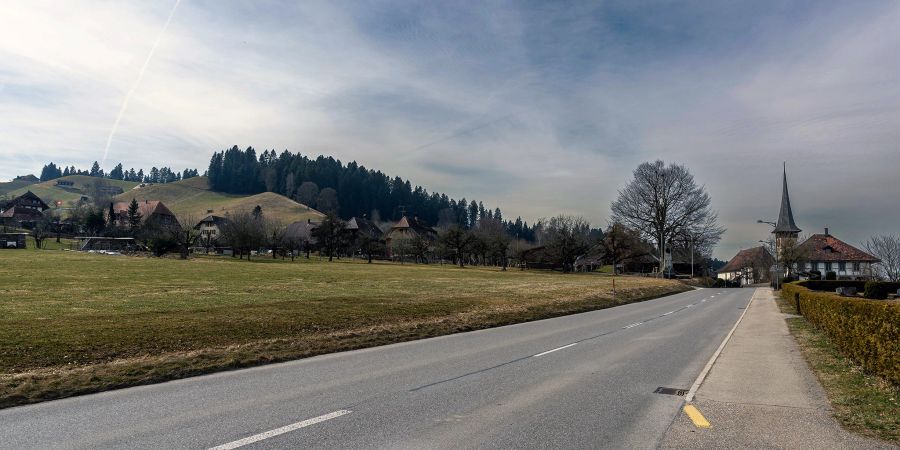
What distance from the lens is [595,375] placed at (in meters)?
10.8

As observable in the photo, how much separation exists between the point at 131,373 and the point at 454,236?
9247cm

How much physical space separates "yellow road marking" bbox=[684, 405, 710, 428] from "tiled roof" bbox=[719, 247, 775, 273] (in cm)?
10912

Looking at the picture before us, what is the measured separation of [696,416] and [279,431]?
576cm

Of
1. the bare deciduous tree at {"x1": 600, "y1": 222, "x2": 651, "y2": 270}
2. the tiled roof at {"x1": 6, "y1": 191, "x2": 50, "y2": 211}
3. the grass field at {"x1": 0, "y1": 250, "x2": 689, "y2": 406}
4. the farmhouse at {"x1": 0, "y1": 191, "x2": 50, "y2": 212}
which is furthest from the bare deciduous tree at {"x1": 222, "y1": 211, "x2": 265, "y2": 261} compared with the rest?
the tiled roof at {"x1": 6, "y1": 191, "x2": 50, "y2": 211}

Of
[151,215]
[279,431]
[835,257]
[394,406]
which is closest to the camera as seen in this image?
[279,431]

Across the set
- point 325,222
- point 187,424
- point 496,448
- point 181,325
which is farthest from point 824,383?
point 325,222

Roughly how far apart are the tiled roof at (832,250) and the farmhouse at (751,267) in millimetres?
7212

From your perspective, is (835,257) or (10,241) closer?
(10,241)

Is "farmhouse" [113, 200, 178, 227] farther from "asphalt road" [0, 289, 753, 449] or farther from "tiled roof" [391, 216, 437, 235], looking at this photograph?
"asphalt road" [0, 289, 753, 449]

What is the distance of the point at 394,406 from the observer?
8031 millimetres

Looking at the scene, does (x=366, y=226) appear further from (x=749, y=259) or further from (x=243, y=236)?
(x=749, y=259)

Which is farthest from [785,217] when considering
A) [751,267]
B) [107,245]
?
[107,245]

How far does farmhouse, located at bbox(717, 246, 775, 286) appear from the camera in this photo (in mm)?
106750

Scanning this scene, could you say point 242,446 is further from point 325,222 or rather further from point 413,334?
point 325,222
